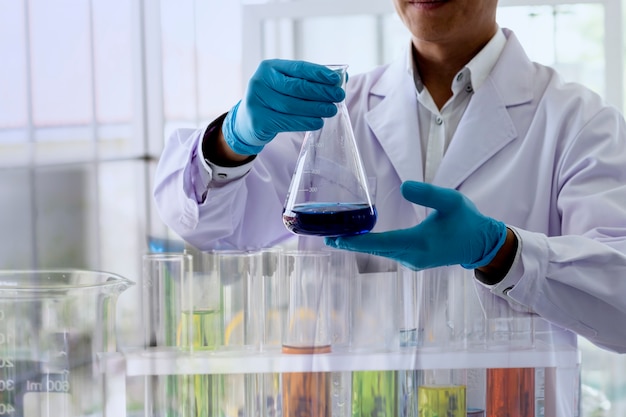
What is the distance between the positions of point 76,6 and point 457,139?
176cm

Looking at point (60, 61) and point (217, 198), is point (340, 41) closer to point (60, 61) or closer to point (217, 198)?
point (60, 61)

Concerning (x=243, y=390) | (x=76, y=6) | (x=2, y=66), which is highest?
(x=76, y=6)

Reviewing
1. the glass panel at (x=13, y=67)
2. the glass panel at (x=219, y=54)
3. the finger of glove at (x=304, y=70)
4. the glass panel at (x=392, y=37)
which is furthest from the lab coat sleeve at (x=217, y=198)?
the glass panel at (x=219, y=54)

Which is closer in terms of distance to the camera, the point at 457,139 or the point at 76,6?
the point at 457,139

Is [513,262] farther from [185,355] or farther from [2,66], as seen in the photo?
[2,66]

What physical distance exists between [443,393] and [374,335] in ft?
0.40

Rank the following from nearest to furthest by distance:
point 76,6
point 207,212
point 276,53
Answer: point 207,212 → point 76,6 → point 276,53

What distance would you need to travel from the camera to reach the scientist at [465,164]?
1293 mm

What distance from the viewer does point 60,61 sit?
2.74 m

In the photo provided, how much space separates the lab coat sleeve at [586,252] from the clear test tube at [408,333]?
0.19 m

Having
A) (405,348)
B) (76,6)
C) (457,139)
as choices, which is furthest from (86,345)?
(76,6)

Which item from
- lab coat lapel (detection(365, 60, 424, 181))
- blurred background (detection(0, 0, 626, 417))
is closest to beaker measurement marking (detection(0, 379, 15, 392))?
lab coat lapel (detection(365, 60, 424, 181))

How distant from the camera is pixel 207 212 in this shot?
1.62 metres

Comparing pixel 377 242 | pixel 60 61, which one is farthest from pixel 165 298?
pixel 60 61
